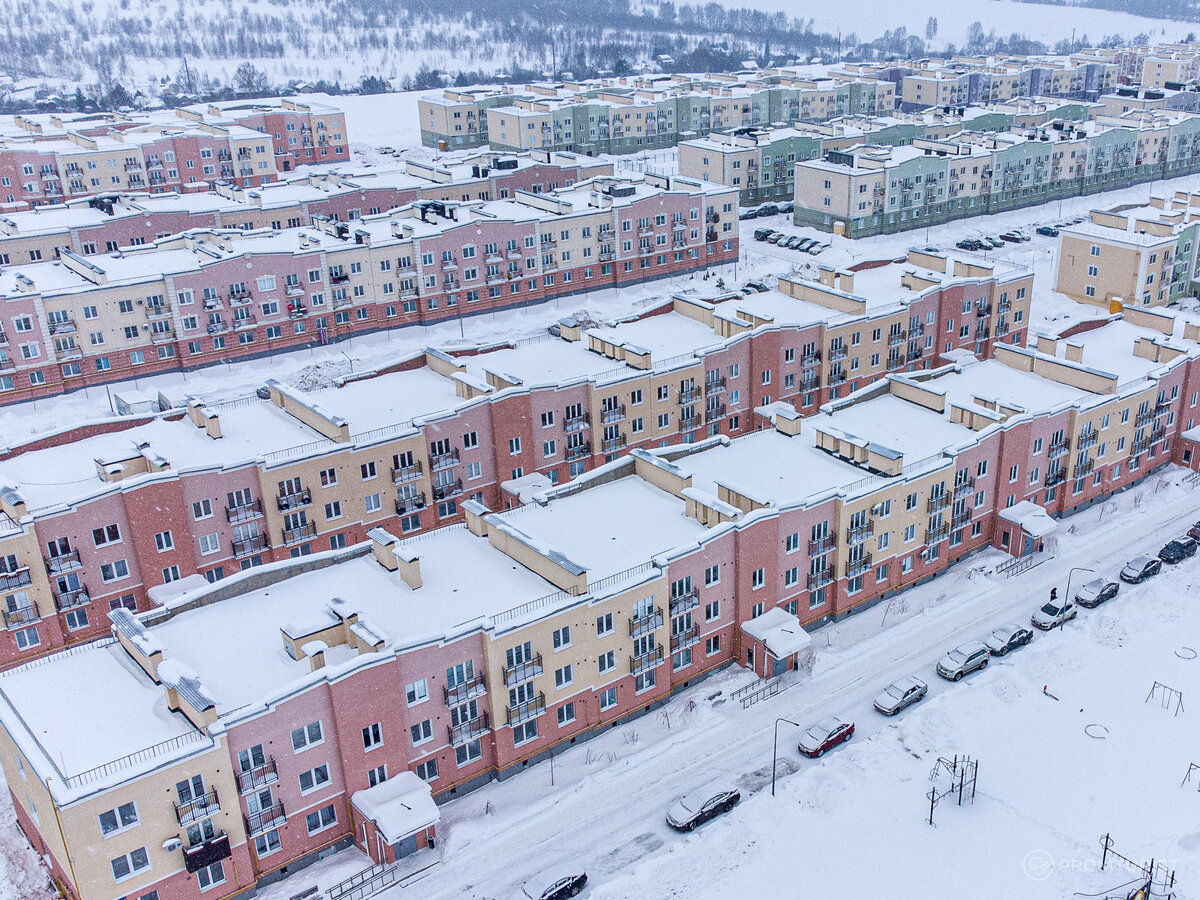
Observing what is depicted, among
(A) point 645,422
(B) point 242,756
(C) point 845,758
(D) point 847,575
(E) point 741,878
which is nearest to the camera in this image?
(B) point 242,756

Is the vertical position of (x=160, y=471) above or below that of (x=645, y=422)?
above

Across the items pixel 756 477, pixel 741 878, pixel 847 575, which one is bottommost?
pixel 741 878

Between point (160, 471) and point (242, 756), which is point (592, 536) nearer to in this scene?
point (242, 756)

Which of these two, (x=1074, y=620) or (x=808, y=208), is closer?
(x=1074, y=620)

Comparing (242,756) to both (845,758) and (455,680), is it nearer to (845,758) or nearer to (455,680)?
(455,680)

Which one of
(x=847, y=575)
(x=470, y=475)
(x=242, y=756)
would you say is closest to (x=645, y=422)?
(x=470, y=475)

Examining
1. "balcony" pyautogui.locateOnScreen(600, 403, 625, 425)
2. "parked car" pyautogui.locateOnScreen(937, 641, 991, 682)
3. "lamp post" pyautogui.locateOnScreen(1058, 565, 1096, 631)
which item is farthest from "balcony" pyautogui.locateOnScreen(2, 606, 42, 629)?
"lamp post" pyautogui.locateOnScreen(1058, 565, 1096, 631)

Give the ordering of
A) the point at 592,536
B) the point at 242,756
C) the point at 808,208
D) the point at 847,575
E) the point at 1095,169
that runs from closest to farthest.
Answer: the point at 242,756 < the point at 592,536 < the point at 847,575 < the point at 808,208 < the point at 1095,169
